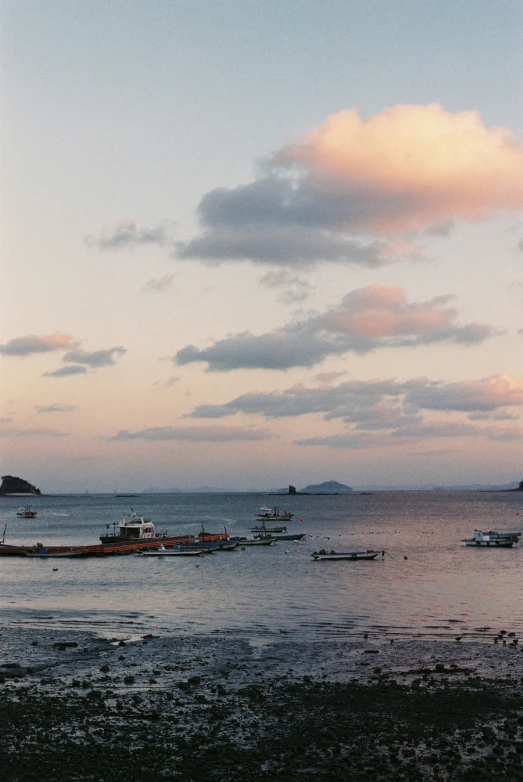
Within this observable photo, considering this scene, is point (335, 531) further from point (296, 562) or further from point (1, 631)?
point (1, 631)

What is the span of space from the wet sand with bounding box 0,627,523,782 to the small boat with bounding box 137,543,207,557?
57.8 metres

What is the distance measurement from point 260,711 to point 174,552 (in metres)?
71.8

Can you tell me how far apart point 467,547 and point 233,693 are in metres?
89.5

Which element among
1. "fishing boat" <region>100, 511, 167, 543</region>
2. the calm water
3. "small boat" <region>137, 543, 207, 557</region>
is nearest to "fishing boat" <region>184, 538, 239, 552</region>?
"small boat" <region>137, 543, 207, 557</region>

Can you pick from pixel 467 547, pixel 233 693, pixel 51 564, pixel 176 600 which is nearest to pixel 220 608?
pixel 176 600

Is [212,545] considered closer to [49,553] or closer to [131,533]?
[131,533]

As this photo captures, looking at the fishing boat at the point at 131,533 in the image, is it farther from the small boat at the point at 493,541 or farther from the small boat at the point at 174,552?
the small boat at the point at 493,541

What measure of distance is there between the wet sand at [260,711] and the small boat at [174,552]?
57757 mm

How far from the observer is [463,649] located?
37.8m

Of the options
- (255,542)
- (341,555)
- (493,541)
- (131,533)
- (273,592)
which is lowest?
(255,542)

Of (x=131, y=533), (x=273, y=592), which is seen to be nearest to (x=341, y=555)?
(x=273, y=592)

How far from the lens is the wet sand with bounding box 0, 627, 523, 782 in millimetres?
20969

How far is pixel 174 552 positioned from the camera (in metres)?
96.5

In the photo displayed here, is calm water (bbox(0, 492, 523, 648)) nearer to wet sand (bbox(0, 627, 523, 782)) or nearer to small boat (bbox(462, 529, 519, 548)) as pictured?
small boat (bbox(462, 529, 519, 548))
